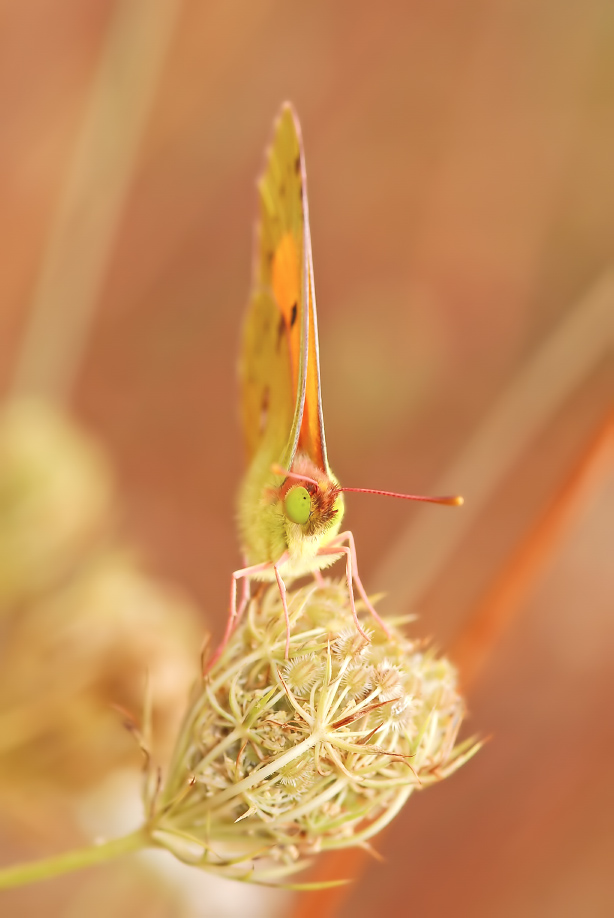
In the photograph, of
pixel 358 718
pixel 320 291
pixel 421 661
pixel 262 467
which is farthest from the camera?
pixel 320 291

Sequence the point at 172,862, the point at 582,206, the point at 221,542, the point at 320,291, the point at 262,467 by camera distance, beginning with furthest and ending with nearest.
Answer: the point at 320,291, the point at 221,542, the point at 582,206, the point at 172,862, the point at 262,467

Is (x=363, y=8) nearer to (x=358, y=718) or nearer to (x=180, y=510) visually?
(x=180, y=510)

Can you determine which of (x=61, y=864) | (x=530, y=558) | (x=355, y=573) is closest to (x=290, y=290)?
(x=355, y=573)

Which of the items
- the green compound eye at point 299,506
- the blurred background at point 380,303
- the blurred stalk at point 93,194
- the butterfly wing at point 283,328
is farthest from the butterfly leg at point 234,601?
the blurred stalk at point 93,194

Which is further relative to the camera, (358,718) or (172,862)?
(172,862)

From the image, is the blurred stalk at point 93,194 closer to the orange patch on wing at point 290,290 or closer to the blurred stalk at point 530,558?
the orange patch on wing at point 290,290

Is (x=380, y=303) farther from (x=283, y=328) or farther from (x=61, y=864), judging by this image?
(x=61, y=864)

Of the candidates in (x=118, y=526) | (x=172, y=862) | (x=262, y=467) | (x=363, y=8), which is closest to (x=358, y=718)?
(x=262, y=467)
